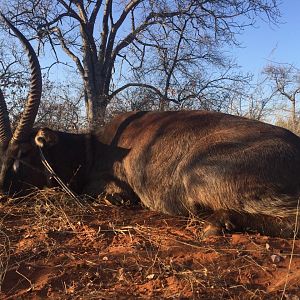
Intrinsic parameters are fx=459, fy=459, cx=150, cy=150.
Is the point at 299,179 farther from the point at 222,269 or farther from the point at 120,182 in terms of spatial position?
the point at 120,182

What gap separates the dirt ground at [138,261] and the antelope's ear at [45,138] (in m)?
1.07

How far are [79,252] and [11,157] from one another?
2016 mm

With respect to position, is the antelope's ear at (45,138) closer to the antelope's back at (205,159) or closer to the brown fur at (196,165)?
the brown fur at (196,165)

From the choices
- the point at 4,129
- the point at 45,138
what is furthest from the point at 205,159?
the point at 4,129

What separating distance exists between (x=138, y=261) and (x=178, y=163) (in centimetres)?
153

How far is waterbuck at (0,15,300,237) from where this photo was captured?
3705 millimetres

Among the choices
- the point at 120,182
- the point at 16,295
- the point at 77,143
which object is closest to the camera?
the point at 16,295

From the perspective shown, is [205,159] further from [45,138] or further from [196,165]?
[45,138]

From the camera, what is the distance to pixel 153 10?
62.2 ft

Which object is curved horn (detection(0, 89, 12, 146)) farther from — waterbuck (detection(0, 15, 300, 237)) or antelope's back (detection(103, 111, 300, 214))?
antelope's back (detection(103, 111, 300, 214))

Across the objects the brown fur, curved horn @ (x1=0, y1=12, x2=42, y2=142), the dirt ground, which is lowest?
the dirt ground

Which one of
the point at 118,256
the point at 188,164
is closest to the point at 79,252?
the point at 118,256

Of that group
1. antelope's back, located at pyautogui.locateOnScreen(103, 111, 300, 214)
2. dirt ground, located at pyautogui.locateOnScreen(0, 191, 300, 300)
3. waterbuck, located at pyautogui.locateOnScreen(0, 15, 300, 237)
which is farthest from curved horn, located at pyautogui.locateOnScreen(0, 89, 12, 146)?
dirt ground, located at pyautogui.locateOnScreen(0, 191, 300, 300)

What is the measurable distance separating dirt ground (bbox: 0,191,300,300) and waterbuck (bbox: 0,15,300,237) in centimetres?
27
